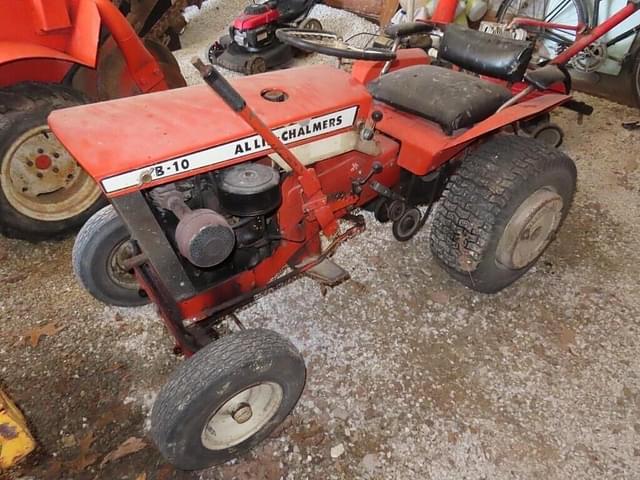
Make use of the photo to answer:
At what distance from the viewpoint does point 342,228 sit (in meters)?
Answer: 2.86

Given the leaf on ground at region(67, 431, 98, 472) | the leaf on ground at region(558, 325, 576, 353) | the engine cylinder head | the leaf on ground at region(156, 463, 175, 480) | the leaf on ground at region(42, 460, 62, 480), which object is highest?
the engine cylinder head

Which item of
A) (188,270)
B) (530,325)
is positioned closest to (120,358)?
(188,270)

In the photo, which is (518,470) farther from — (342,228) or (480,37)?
(480,37)

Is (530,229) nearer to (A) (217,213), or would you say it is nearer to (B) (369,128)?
(B) (369,128)

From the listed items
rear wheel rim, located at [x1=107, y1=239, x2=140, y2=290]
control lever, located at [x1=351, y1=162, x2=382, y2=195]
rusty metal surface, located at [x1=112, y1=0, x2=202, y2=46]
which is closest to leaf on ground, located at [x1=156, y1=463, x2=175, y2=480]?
rear wheel rim, located at [x1=107, y1=239, x2=140, y2=290]

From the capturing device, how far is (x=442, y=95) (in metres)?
2.00

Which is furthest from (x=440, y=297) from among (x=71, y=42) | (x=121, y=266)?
(x=71, y=42)

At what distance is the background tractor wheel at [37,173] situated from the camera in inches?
95.6

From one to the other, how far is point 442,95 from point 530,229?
2.41 feet

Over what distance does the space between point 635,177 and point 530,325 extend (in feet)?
5.37

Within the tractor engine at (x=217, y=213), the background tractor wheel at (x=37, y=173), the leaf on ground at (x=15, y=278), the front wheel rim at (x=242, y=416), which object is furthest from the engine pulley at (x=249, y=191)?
the leaf on ground at (x=15, y=278)

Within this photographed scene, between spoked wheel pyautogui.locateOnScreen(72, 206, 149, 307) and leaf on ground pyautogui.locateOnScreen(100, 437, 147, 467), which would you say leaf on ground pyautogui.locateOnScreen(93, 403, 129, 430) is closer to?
leaf on ground pyautogui.locateOnScreen(100, 437, 147, 467)

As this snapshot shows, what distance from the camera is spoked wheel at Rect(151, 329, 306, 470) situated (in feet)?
5.00

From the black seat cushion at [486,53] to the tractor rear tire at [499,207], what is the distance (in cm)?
32
